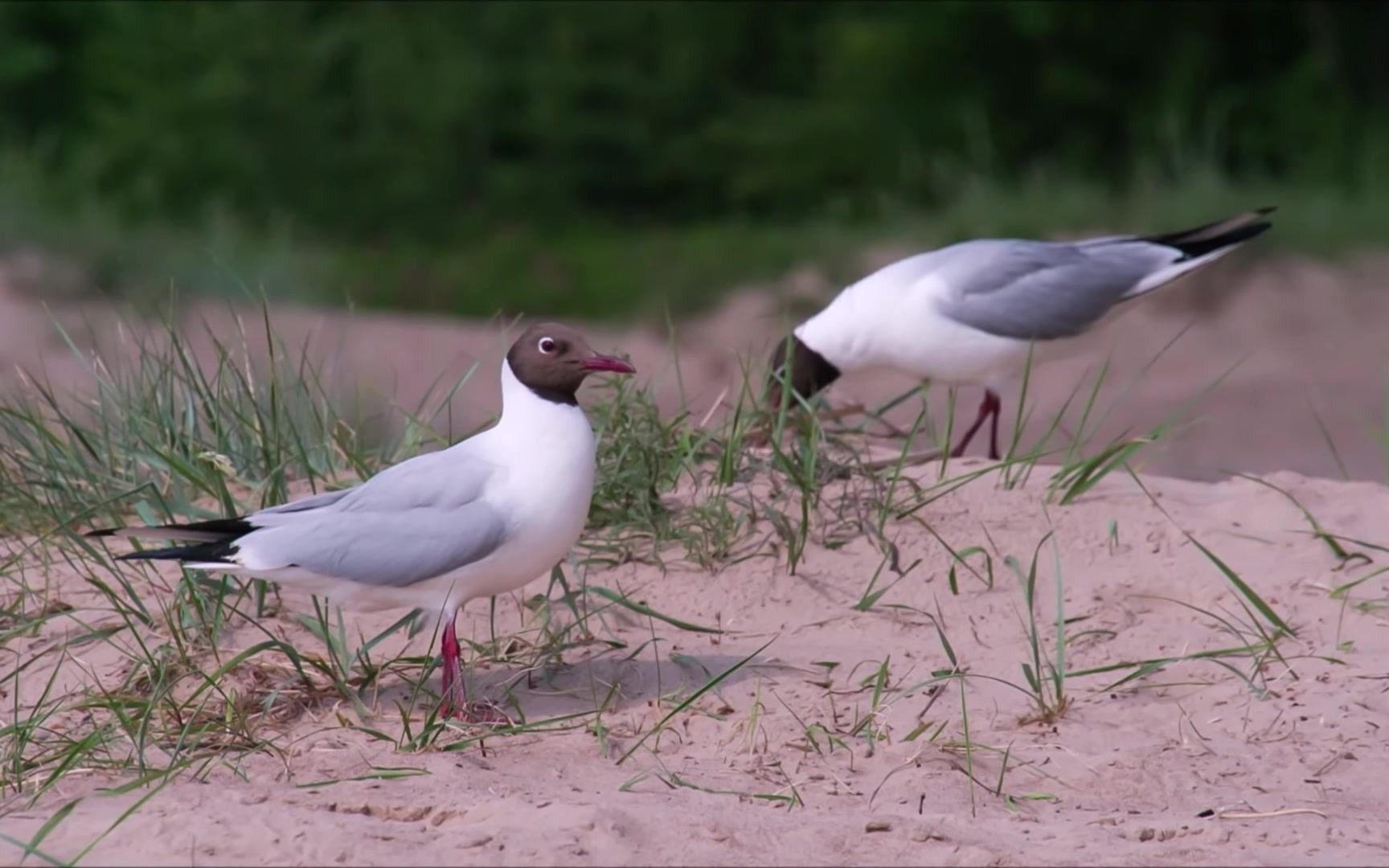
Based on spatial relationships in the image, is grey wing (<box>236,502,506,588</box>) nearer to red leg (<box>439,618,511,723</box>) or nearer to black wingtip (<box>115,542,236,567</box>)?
black wingtip (<box>115,542,236,567</box>)

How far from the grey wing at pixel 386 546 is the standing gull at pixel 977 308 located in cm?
213

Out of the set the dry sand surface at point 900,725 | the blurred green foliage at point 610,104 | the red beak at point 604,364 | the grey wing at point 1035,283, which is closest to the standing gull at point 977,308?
the grey wing at point 1035,283

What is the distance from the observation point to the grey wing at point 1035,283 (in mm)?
5633

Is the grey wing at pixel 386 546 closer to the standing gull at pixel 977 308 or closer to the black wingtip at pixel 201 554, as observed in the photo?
the black wingtip at pixel 201 554

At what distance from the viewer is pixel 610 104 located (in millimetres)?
16234

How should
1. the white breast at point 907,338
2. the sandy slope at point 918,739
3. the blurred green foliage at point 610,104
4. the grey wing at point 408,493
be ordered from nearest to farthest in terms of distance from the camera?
the sandy slope at point 918,739, the grey wing at point 408,493, the white breast at point 907,338, the blurred green foliage at point 610,104

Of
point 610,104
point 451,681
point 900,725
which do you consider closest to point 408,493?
point 451,681

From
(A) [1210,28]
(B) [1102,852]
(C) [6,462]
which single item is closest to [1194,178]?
(A) [1210,28]

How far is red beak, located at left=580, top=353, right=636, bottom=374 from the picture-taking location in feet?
11.6

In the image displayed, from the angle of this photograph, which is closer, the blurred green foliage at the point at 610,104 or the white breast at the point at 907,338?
the white breast at the point at 907,338

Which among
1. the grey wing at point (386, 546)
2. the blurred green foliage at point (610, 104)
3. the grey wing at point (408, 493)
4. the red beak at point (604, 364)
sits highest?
the red beak at point (604, 364)

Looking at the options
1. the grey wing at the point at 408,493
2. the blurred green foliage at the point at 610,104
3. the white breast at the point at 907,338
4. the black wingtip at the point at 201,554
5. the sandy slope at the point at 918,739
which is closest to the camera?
the sandy slope at the point at 918,739

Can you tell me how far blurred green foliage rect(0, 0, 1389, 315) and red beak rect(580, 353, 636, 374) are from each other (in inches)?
422

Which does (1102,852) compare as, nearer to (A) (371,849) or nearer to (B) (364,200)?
(A) (371,849)
